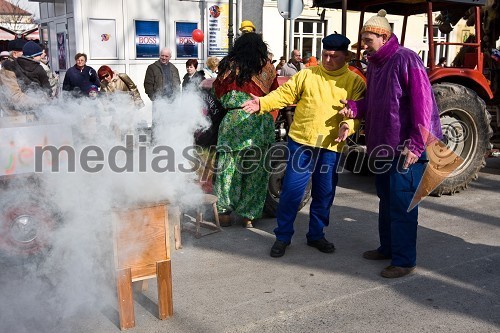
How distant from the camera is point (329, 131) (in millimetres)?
4023

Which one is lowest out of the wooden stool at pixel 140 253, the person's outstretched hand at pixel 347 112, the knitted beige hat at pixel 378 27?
the wooden stool at pixel 140 253

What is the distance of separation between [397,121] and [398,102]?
0.14 meters

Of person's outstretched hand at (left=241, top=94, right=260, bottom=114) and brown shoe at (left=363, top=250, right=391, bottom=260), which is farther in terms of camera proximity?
brown shoe at (left=363, top=250, right=391, bottom=260)

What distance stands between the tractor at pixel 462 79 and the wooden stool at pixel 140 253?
3.27 metres

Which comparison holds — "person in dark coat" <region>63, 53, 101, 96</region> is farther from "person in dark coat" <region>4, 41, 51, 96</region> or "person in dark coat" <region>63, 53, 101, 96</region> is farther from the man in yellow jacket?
the man in yellow jacket

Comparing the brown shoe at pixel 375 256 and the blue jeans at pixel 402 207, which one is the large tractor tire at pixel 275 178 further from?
the blue jeans at pixel 402 207

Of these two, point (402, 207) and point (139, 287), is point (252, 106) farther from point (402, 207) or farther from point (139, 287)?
point (139, 287)

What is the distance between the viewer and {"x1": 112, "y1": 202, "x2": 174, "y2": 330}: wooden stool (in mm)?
2977

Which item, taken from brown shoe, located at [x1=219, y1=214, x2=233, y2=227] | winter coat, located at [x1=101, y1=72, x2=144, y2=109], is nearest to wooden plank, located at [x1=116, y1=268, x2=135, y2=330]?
brown shoe, located at [x1=219, y1=214, x2=233, y2=227]

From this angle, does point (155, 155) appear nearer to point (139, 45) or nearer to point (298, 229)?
point (298, 229)

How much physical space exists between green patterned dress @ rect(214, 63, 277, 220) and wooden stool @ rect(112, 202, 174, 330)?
67.0 inches

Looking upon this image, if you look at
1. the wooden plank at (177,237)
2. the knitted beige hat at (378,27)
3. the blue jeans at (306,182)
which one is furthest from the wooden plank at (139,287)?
the knitted beige hat at (378,27)

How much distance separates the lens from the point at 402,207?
3.68 metres

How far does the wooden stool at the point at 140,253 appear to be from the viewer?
298 cm
